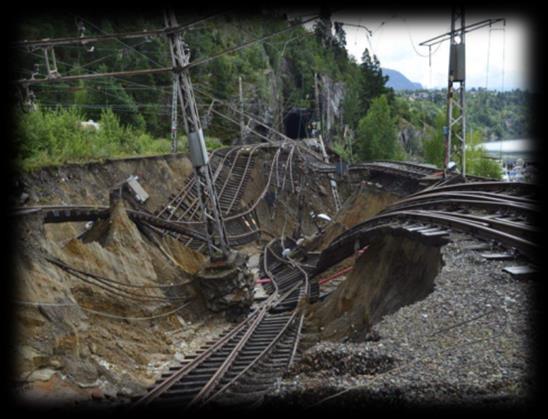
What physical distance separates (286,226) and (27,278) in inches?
756

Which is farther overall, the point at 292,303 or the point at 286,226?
the point at 286,226

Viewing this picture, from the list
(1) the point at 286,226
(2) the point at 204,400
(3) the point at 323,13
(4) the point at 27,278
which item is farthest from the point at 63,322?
(1) the point at 286,226

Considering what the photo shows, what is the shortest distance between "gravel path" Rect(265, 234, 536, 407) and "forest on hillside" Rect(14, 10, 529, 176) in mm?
4276

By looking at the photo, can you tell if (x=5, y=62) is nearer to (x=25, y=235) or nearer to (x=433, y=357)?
(x=25, y=235)

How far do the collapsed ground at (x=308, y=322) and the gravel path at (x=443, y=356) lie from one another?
14mm

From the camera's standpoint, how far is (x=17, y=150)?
34.7ft

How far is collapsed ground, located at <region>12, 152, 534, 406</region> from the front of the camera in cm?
401

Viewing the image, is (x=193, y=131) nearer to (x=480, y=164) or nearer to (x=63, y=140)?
(x=63, y=140)

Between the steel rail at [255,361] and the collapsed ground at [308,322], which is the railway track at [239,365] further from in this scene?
the collapsed ground at [308,322]

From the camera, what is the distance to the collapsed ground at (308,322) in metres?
4.01

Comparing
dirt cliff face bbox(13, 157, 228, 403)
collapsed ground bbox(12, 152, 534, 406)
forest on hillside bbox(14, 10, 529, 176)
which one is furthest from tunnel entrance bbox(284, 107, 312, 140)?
collapsed ground bbox(12, 152, 534, 406)

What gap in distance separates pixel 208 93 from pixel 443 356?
3088 centimetres

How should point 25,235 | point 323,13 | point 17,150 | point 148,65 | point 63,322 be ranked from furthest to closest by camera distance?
point 148,65 → point 17,150 → point 25,235 → point 63,322 → point 323,13

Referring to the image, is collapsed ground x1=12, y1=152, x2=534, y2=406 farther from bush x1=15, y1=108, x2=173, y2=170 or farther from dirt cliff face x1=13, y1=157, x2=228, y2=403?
bush x1=15, y1=108, x2=173, y2=170
